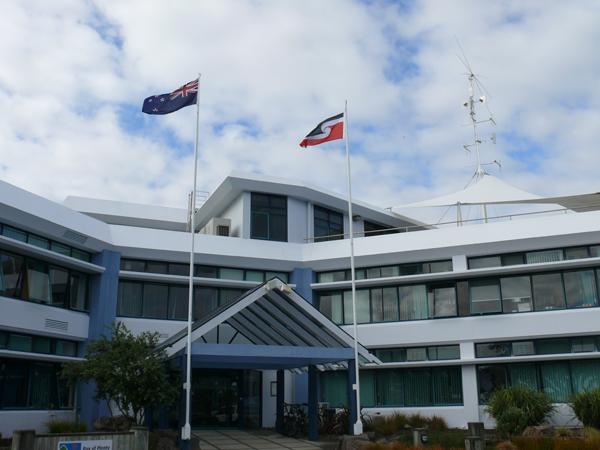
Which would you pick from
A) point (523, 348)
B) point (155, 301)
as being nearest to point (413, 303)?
point (523, 348)

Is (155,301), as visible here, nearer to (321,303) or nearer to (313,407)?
(321,303)

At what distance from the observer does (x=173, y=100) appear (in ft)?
68.9

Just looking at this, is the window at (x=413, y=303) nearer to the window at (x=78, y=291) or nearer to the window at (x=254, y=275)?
the window at (x=254, y=275)

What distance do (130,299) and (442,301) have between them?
1202 cm

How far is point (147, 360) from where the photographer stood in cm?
1836

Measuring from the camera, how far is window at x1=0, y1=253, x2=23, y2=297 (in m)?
21.3

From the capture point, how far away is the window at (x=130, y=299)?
84.5 ft

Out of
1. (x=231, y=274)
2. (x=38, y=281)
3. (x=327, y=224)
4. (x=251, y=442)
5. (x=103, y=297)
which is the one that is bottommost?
(x=251, y=442)

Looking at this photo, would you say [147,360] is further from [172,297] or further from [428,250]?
[428,250]

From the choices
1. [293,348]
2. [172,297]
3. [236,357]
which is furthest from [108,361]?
[172,297]

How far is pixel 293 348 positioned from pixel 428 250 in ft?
29.0

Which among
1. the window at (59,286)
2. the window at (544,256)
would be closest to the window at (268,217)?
the window at (59,286)

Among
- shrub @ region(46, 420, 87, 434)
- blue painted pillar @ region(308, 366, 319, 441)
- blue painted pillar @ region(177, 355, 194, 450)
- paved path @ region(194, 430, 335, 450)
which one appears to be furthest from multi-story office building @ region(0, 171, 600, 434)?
blue painted pillar @ region(177, 355, 194, 450)

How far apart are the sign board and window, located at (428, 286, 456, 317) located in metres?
15.3
